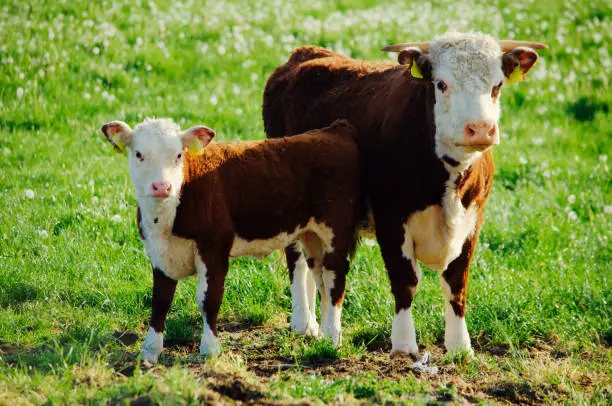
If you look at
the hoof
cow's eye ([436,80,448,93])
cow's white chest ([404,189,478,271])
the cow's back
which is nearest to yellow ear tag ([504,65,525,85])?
cow's eye ([436,80,448,93])

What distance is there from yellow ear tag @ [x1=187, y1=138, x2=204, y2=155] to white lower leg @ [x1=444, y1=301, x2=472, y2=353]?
2.44 metres

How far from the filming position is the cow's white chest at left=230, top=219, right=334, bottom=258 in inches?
266

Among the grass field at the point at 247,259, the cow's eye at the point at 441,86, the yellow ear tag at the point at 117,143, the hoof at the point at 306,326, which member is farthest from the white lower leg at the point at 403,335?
the yellow ear tag at the point at 117,143

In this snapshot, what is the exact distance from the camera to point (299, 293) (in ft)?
25.4

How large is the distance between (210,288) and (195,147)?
1021mm

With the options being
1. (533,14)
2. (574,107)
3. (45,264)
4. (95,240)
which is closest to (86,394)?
(45,264)

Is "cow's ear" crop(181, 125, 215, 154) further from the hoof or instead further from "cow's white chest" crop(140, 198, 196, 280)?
the hoof

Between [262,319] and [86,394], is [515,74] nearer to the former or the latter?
[262,319]

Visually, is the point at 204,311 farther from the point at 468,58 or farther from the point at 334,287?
the point at 468,58

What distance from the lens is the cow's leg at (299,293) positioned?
765 cm

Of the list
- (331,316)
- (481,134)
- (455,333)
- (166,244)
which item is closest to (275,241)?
(331,316)

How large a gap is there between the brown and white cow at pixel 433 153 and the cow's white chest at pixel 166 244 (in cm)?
155

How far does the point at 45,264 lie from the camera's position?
26.8 feet

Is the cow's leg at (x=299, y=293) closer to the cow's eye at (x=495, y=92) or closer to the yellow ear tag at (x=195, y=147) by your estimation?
the yellow ear tag at (x=195, y=147)
